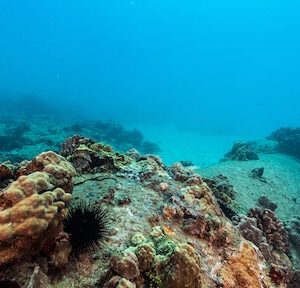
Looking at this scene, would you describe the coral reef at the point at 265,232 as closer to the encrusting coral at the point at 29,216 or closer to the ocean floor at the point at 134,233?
the ocean floor at the point at 134,233

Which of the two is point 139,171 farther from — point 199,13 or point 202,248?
point 199,13

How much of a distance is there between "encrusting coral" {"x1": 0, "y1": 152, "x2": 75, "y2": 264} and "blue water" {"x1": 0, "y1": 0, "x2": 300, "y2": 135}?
9894 cm

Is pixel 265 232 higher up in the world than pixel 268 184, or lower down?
higher up

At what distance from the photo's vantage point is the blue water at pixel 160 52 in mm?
119562

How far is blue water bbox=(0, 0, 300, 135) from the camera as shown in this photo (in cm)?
11956

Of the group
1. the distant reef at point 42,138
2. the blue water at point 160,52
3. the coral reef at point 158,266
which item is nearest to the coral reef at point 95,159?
the coral reef at point 158,266

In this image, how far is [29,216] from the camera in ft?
8.96

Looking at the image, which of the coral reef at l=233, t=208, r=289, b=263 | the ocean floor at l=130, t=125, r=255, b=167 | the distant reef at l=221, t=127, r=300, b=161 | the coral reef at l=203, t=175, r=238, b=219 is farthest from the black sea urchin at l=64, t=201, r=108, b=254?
the ocean floor at l=130, t=125, r=255, b=167

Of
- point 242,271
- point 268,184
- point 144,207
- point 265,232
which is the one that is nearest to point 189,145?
point 268,184

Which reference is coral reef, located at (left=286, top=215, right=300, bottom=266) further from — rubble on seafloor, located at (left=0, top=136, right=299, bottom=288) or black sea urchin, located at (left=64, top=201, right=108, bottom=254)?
black sea urchin, located at (left=64, top=201, right=108, bottom=254)

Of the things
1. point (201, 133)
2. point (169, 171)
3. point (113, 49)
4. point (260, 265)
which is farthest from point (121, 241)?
point (113, 49)

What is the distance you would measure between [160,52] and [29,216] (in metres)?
185

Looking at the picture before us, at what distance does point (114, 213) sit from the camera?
4039 mm

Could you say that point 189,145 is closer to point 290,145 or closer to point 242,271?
point 290,145
